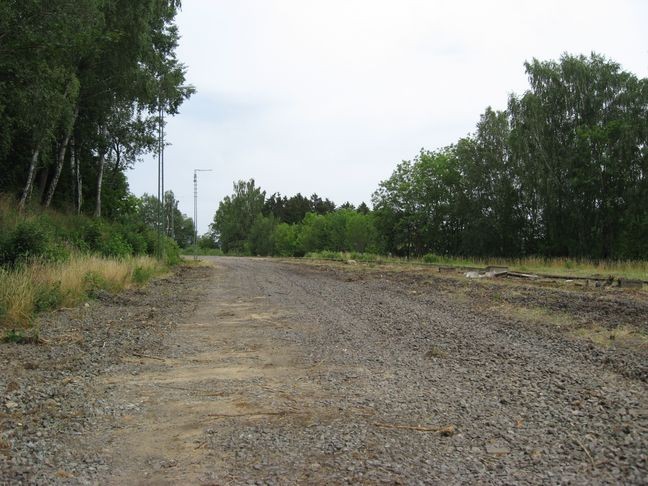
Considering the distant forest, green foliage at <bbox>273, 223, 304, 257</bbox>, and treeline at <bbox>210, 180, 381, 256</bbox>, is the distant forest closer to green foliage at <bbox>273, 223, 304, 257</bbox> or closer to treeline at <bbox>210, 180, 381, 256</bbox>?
treeline at <bbox>210, 180, 381, 256</bbox>

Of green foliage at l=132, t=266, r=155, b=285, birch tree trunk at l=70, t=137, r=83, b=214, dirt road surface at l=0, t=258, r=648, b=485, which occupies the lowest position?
dirt road surface at l=0, t=258, r=648, b=485

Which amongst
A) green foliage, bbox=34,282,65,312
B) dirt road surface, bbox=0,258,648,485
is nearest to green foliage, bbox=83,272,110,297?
green foliage, bbox=34,282,65,312

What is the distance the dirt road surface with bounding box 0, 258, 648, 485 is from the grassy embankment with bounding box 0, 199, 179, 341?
1.85 metres

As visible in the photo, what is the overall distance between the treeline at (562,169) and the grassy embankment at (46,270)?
1430 inches

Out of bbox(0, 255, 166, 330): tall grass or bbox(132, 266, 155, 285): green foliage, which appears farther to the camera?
bbox(132, 266, 155, 285): green foliage

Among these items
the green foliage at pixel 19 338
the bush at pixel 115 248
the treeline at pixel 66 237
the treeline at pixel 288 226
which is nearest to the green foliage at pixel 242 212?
the treeline at pixel 288 226

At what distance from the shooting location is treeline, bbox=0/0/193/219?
50.7 feet

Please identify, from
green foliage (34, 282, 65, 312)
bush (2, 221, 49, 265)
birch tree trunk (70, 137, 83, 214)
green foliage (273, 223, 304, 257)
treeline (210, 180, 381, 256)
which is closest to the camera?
green foliage (34, 282, 65, 312)

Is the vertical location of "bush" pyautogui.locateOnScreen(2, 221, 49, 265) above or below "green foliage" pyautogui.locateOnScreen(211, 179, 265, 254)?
below

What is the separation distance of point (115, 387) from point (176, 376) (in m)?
0.74

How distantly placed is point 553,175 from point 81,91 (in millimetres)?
37602

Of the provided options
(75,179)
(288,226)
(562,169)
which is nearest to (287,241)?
(288,226)

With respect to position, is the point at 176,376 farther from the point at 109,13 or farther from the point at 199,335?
the point at 109,13

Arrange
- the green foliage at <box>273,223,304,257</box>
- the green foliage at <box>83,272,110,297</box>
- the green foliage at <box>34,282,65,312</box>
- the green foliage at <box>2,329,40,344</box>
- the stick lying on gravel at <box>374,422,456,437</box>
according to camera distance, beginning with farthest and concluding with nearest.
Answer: the green foliage at <box>273,223,304,257</box>, the green foliage at <box>83,272,110,297</box>, the green foliage at <box>34,282,65,312</box>, the green foliage at <box>2,329,40,344</box>, the stick lying on gravel at <box>374,422,456,437</box>
